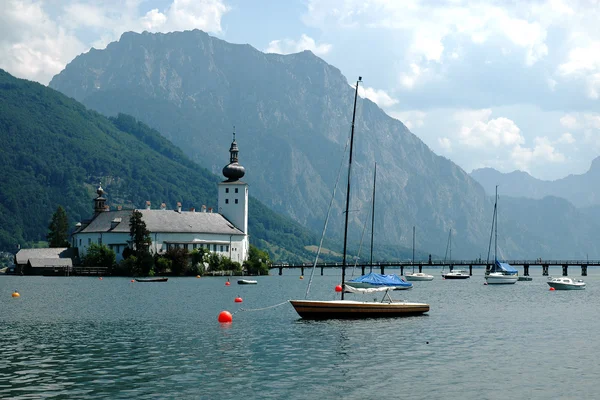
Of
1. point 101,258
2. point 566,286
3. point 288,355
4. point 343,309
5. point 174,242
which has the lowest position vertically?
point 288,355

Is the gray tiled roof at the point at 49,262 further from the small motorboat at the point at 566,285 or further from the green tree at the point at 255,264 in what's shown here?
the small motorboat at the point at 566,285

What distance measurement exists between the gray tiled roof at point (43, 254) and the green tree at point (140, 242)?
25.9 meters

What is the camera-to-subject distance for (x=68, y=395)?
3384 centimetres

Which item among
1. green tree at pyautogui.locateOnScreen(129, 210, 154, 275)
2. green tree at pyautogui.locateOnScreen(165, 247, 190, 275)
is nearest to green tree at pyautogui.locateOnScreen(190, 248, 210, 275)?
green tree at pyautogui.locateOnScreen(165, 247, 190, 275)

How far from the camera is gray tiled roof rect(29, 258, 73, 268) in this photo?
178875 millimetres

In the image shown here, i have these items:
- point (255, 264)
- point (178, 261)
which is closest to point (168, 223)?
point (178, 261)

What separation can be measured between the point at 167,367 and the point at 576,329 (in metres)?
36.9

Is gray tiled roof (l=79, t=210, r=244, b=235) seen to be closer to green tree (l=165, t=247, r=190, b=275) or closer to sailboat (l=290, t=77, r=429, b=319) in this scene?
green tree (l=165, t=247, r=190, b=275)

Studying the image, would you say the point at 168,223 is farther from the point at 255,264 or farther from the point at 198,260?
the point at 255,264

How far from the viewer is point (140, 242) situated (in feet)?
561

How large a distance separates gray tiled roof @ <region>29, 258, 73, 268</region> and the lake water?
104 m

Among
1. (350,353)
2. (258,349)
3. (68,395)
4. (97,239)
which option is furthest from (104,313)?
(97,239)

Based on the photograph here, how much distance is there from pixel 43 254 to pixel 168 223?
31.1 m

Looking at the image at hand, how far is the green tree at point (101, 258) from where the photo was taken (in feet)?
568
